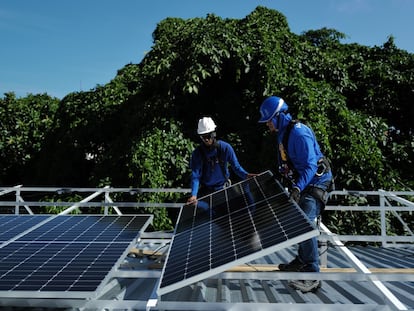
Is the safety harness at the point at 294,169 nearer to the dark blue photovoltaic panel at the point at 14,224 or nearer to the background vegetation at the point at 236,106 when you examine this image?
the dark blue photovoltaic panel at the point at 14,224

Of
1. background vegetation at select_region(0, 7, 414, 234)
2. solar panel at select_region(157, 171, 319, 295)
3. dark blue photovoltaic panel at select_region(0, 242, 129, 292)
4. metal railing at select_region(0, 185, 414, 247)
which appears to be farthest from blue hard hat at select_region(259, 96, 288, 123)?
background vegetation at select_region(0, 7, 414, 234)

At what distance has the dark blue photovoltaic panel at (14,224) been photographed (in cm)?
443

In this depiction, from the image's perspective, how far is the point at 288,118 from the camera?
4301 mm

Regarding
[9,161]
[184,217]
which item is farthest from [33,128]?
[184,217]

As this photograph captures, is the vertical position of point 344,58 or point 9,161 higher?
point 344,58

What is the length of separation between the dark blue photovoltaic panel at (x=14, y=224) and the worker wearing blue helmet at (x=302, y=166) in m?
3.28

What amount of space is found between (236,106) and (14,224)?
26.8ft

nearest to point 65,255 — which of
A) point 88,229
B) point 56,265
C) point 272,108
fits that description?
point 56,265

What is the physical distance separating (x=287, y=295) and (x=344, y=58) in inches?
406

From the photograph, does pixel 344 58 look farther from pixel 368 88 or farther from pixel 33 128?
pixel 33 128

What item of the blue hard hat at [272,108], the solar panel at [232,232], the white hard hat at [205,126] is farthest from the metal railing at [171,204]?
the blue hard hat at [272,108]

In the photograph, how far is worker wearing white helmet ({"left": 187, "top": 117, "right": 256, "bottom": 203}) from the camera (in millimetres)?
5406

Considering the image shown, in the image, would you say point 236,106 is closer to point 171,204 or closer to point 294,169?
point 171,204

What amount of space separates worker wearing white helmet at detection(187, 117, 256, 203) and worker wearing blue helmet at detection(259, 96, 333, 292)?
1.19m
